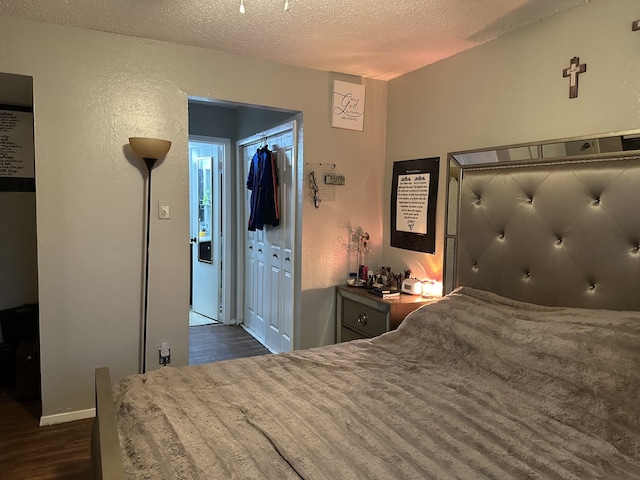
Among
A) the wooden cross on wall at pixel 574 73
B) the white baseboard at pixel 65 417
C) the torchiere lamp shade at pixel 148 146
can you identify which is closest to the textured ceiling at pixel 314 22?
the wooden cross on wall at pixel 574 73

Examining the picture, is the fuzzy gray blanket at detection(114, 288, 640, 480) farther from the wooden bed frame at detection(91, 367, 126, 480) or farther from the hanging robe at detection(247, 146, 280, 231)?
the hanging robe at detection(247, 146, 280, 231)

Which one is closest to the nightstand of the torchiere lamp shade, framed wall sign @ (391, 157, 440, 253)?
framed wall sign @ (391, 157, 440, 253)

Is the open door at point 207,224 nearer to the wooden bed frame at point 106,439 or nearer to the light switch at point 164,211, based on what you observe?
the light switch at point 164,211

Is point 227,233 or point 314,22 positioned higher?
point 314,22

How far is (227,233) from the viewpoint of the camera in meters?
4.80

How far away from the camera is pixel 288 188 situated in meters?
3.82

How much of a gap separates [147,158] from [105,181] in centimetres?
30

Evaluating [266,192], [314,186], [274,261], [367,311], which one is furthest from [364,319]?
[266,192]

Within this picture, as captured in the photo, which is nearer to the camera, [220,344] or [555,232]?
[555,232]

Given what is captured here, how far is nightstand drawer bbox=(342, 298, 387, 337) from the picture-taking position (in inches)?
114

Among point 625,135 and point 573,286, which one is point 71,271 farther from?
point 625,135

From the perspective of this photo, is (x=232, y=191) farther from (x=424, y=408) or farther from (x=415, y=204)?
(x=424, y=408)

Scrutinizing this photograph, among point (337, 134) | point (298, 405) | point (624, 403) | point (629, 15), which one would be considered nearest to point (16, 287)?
point (337, 134)

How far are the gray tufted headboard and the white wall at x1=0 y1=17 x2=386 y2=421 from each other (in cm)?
163
